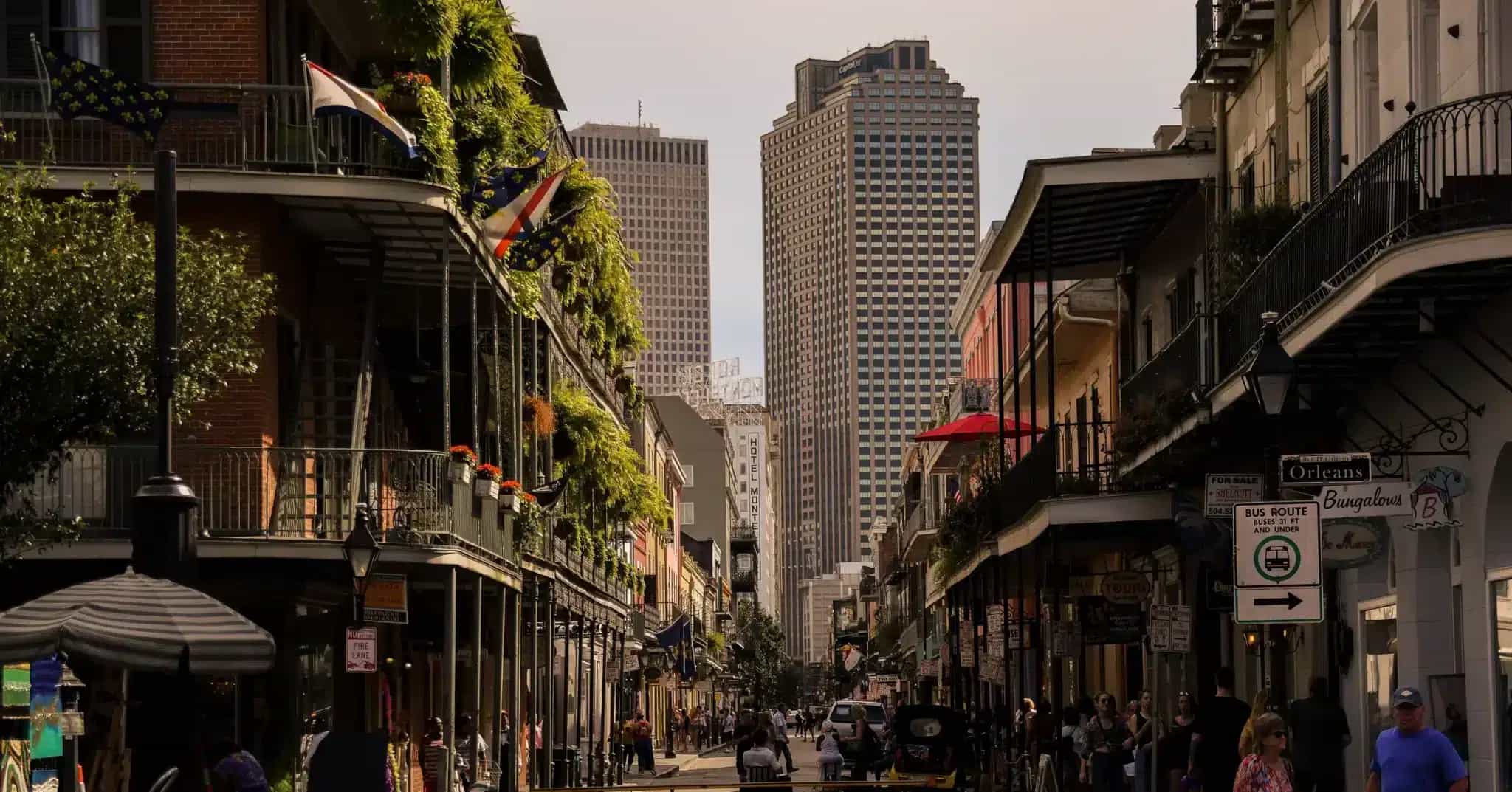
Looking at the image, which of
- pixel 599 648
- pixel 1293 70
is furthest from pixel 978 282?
pixel 1293 70

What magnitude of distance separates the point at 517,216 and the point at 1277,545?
12585mm

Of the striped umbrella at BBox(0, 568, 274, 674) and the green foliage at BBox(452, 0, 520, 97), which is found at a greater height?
the green foliage at BBox(452, 0, 520, 97)

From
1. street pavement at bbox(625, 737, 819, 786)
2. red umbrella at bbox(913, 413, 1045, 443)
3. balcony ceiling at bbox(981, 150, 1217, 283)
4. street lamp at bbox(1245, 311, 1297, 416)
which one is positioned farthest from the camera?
street pavement at bbox(625, 737, 819, 786)

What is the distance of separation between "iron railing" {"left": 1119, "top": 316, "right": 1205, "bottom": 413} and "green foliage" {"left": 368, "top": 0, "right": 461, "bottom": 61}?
826cm

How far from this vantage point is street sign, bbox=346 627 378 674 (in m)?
19.5

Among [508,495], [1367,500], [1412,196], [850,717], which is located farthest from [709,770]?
[1412,196]

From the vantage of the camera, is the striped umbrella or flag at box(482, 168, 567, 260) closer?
the striped umbrella

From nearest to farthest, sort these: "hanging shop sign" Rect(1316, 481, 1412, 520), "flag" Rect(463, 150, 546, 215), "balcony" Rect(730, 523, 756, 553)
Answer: "hanging shop sign" Rect(1316, 481, 1412, 520), "flag" Rect(463, 150, 546, 215), "balcony" Rect(730, 523, 756, 553)

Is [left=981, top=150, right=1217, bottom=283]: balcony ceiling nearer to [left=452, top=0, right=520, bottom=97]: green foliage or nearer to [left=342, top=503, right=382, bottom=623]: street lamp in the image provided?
[left=452, top=0, right=520, bottom=97]: green foliage

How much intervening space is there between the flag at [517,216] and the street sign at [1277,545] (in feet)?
40.1

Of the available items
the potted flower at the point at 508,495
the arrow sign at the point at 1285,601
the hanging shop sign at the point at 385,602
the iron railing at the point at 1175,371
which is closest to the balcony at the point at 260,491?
the hanging shop sign at the point at 385,602

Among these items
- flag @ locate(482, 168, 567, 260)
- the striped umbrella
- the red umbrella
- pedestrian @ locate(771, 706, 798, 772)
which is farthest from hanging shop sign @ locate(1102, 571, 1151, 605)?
the striped umbrella

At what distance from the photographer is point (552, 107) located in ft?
109

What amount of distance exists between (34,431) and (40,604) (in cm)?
434
